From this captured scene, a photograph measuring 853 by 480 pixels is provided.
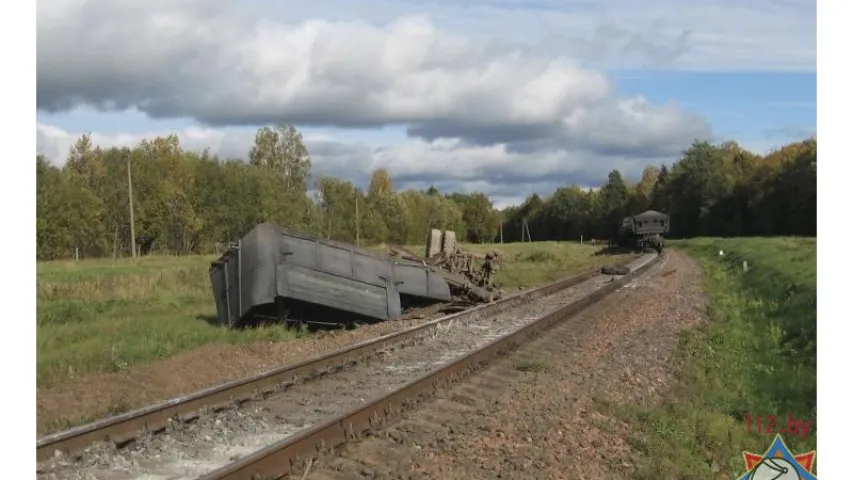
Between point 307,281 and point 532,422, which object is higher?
point 307,281

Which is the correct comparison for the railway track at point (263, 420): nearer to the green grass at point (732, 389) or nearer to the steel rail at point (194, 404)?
the steel rail at point (194, 404)

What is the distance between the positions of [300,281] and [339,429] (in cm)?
781

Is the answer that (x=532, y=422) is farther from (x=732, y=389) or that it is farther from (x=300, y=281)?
(x=300, y=281)

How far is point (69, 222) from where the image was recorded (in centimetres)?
4747

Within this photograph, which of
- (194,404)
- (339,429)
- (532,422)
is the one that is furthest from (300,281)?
(532,422)

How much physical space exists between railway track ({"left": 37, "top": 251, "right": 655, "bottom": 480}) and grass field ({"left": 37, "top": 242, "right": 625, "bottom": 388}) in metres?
3.01

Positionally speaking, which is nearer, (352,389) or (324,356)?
(352,389)

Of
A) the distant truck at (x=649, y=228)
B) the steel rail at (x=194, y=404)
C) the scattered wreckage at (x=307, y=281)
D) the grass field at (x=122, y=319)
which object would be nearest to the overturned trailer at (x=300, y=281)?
the scattered wreckage at (x=307, y=281)

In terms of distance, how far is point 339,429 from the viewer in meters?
7.00

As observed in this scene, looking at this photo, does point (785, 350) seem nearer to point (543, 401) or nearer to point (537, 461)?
point (543, 401)

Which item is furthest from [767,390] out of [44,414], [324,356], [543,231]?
[543,231]

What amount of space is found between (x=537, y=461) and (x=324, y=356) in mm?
5164

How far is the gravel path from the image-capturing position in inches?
246
